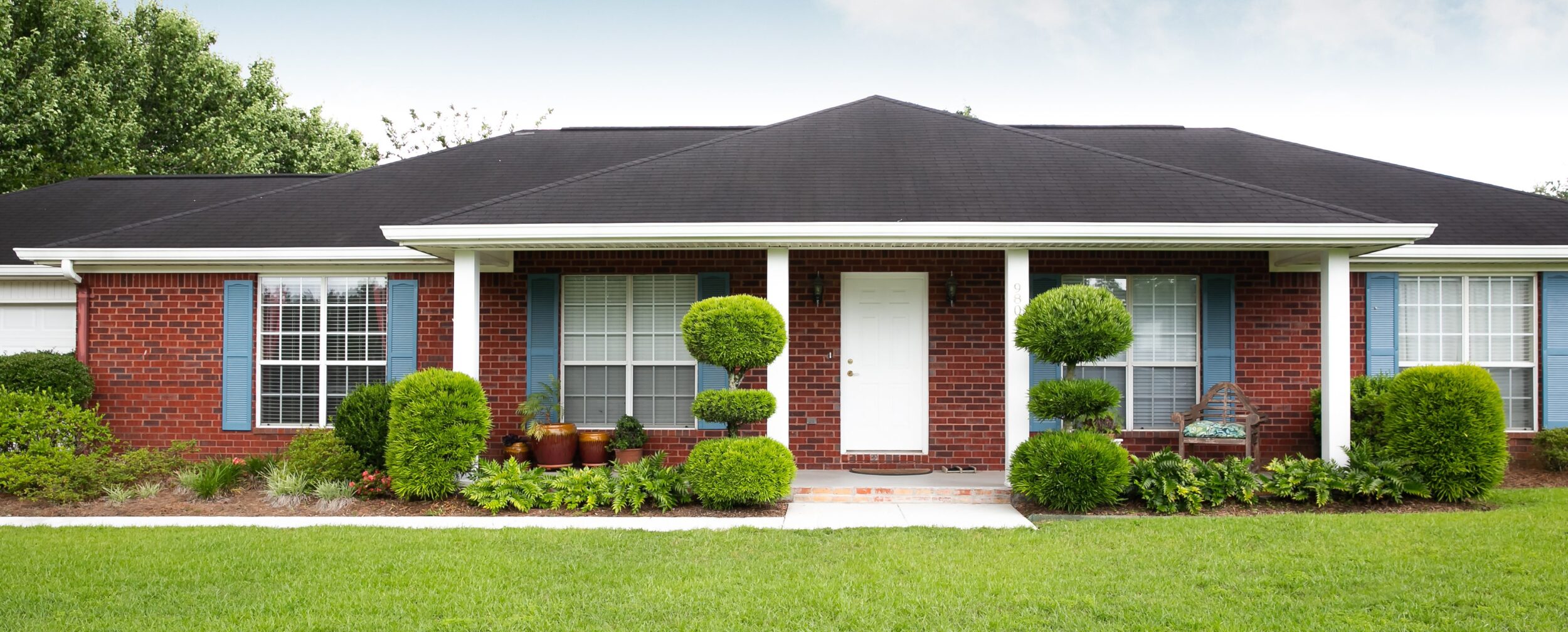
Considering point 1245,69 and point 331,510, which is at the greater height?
point 1245,69

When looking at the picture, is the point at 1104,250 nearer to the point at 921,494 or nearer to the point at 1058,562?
the point at 921,494

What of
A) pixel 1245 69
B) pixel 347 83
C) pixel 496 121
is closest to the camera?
pixel 1245 69

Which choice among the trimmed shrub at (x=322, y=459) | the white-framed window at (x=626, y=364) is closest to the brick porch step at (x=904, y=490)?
the white-framed window at (x=626, y=364)

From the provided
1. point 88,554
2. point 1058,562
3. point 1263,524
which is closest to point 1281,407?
point 1263,524

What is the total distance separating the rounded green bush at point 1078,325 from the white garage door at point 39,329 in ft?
33.1

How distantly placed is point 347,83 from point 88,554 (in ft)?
77.6

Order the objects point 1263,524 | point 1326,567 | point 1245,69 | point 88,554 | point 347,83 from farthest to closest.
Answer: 1. point 347,83
2. point 1245,69
3. point 1263,524
4. point 88,554
5. point 1326,567

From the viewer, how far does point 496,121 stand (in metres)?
30.5

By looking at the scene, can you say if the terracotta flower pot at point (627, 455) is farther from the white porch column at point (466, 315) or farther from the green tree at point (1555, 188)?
the green tree at point (1555, 188)

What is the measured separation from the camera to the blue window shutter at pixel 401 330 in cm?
960

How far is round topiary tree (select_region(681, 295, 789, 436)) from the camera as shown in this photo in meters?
7.41

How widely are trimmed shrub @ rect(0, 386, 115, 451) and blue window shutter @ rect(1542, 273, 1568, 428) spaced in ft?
47.4

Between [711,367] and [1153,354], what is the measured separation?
4596 mm

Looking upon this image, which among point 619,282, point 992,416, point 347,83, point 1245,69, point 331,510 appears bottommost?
point 331,510
